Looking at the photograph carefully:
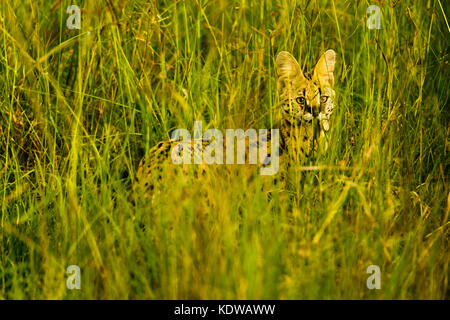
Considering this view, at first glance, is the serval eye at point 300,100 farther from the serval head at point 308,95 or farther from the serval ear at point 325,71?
the serval ear at point 325,71

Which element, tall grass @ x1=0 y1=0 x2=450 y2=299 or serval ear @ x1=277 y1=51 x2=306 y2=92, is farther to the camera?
serval ear @ x1=277 y1=51 x2=306 y2=92

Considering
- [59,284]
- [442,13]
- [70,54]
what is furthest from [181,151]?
[442,13]

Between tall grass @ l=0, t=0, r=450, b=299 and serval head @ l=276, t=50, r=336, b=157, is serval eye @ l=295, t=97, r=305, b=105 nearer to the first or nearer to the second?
serval head @ l=276, t=50, r=336, b=157

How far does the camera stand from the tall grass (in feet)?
6.35

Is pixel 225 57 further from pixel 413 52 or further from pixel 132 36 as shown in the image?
pixel 413 52

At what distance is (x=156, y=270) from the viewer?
1.93 meters

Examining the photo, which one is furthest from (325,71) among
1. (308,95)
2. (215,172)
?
(215,172)

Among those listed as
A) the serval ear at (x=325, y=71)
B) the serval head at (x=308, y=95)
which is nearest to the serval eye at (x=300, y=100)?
the serval head at (x=308, y=95)

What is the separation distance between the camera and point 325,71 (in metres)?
2.85

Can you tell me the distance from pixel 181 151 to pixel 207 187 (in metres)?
0.24

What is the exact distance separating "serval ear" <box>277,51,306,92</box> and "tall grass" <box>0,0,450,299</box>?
0.28 feet

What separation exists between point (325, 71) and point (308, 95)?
0.53 ft

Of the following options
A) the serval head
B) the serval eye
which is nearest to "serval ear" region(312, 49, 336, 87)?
the serval head

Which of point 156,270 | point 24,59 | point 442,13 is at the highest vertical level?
point 442,13
